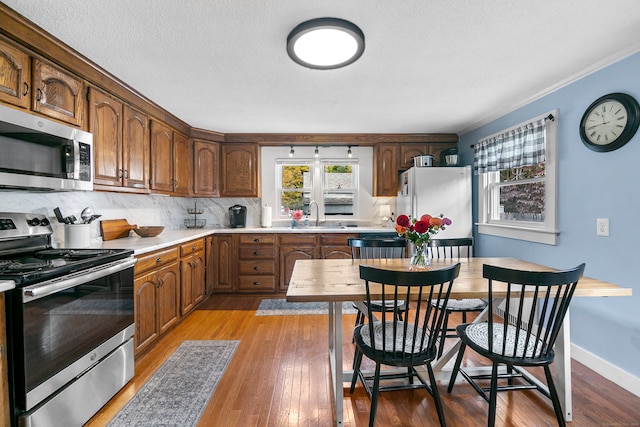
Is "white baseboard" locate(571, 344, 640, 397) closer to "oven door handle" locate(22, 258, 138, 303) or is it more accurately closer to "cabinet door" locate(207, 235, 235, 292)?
"oven door handle" locate(22, 258, 138, 303)

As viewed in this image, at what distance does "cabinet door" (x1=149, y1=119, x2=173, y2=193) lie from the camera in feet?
10.6

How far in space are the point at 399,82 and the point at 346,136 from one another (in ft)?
6.11

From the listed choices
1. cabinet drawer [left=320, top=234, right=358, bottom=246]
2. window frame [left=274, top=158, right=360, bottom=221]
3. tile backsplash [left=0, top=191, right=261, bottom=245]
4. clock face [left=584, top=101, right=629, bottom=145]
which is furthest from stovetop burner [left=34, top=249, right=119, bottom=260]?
clock face [left=584, top=101, right=629, bottom=145]

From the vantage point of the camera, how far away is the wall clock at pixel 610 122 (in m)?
1.99

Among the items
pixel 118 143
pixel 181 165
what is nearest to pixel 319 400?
pixel 118 143

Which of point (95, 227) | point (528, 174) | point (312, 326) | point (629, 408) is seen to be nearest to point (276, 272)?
point (312, 326)

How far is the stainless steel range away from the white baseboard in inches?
132

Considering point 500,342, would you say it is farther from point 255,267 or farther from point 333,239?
point 255,267

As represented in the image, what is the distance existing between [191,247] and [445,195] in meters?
3.09

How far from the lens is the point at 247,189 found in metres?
4.43

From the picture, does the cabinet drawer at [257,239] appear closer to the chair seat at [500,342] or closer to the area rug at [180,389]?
the area rug at [180,389]

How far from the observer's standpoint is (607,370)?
2152 millimetres

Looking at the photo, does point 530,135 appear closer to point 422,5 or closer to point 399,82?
point 399,82

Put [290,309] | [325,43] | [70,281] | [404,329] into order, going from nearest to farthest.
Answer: [404,329] < [70,281] < [325,43] < [290,309]
